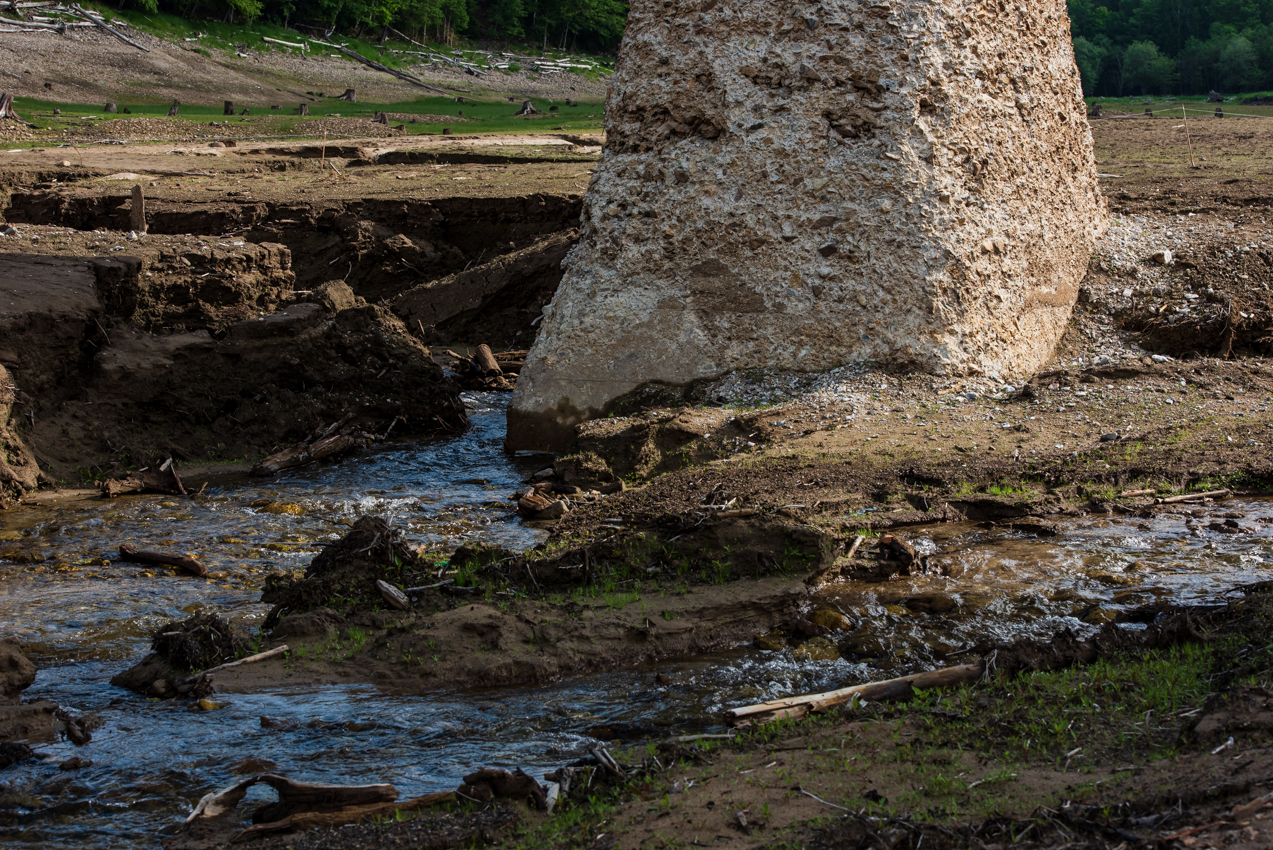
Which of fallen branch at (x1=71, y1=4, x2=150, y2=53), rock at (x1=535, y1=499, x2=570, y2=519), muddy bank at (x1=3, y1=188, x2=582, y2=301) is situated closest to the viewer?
rock at (x1=535, y1=499, x2=570, y2=519)

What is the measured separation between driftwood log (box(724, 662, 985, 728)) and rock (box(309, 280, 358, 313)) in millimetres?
6981

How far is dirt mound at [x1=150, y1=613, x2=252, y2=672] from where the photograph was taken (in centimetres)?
432

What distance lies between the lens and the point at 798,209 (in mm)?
7770

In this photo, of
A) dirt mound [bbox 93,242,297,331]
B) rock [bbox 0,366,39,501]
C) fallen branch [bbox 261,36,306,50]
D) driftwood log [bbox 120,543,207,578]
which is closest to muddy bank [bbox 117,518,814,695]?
driftwood log [bbox 120,543,207,578]

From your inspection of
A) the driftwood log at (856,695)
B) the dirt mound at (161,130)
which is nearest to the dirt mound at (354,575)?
the driftwood log at (856,695)

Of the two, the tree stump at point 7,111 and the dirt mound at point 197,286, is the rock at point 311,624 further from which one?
the tree stump at point 7,111

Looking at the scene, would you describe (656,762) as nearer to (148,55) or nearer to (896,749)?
(896,749)

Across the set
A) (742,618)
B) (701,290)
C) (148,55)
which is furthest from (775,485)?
(148,55)

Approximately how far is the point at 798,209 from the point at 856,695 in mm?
4840

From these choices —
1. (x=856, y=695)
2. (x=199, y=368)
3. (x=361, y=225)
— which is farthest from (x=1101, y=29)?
(x=856, y=695)

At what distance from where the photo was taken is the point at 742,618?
461 cm

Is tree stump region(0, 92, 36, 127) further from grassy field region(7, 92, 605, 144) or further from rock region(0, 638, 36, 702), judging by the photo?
rock region(0, 638, 36, 702)

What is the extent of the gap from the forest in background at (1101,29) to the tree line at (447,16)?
5 centimetres

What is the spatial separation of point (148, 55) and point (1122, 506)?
1413 inches
